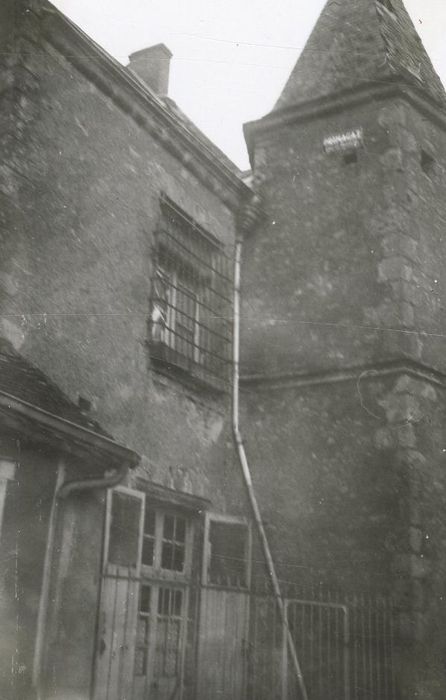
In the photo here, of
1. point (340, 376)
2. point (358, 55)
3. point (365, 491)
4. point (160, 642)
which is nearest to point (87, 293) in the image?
point (340, 376)

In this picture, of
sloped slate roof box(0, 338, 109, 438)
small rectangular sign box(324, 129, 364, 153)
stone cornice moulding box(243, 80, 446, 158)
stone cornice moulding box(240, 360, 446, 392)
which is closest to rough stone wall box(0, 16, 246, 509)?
sloped slate roof box(0, 338, 109, 438)

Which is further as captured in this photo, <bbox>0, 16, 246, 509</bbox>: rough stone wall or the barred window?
the barred window

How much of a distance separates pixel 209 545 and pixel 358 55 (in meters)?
6.87

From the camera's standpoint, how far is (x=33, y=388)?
5449 mm

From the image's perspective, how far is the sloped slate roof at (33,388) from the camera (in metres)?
5.21

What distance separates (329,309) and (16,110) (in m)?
4.10

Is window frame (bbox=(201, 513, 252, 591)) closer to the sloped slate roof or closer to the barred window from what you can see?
the barred window

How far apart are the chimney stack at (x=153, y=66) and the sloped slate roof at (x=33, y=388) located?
20.7 feet

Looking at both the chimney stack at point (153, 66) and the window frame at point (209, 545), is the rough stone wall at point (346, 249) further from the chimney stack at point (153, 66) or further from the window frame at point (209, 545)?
the chimney stack at point (153, 66)

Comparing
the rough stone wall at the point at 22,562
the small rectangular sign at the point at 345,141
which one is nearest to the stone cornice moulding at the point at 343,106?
the small rectangular sign at the point at 345,141

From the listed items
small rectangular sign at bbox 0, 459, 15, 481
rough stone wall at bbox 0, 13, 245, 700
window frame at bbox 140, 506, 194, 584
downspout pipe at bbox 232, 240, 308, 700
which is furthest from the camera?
downspout pipe at bbox 232, 240, 308, 700

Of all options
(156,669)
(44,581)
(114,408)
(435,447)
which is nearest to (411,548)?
(435,447)

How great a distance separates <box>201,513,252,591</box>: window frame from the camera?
7512 millimetres

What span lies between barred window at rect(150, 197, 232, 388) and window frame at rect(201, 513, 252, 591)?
4.86 ft
